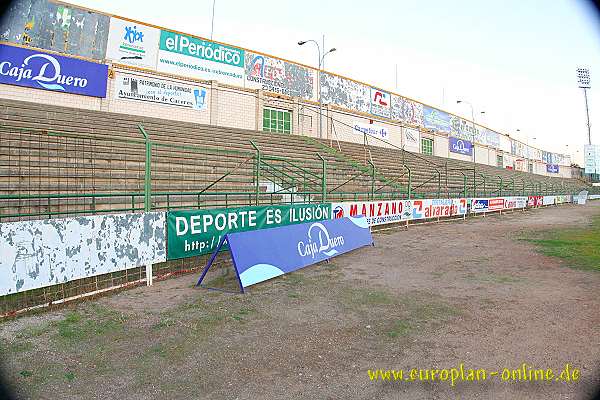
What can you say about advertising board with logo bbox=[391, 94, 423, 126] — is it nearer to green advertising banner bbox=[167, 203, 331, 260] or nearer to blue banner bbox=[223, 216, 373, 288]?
blue banner bbox=[223, 216, 373, 288]

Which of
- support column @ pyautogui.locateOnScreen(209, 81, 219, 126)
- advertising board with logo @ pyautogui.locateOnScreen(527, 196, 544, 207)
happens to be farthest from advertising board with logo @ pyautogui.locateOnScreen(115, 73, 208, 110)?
advertising board with logo @ pyautogui.locateOnScreen(527, 196, 544, 207)

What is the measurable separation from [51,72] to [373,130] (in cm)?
2568

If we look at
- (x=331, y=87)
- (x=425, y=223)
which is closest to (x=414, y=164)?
(x=331, y=87)

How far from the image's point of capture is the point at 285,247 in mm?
8117

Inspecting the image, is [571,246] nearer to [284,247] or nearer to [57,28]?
[284,247]

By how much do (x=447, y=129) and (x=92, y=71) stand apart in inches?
1618

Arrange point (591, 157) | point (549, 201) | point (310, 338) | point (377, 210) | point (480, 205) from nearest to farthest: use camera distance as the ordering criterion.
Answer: point (310, 338) < point (377, 210) < point (480, 205) < point (549, 201) < point (591, 157)

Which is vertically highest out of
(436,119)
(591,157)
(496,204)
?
(436,119)

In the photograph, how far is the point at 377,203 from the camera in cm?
1571

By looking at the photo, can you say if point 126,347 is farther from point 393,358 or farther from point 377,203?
point 377,203

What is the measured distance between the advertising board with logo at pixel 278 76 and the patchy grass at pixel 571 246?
1895cm

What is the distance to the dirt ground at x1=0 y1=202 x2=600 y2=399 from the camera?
337 cm

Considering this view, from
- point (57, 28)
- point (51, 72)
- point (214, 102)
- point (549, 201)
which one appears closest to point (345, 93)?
point (214, 102)

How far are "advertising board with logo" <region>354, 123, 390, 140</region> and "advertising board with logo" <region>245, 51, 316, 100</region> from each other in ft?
19.1
